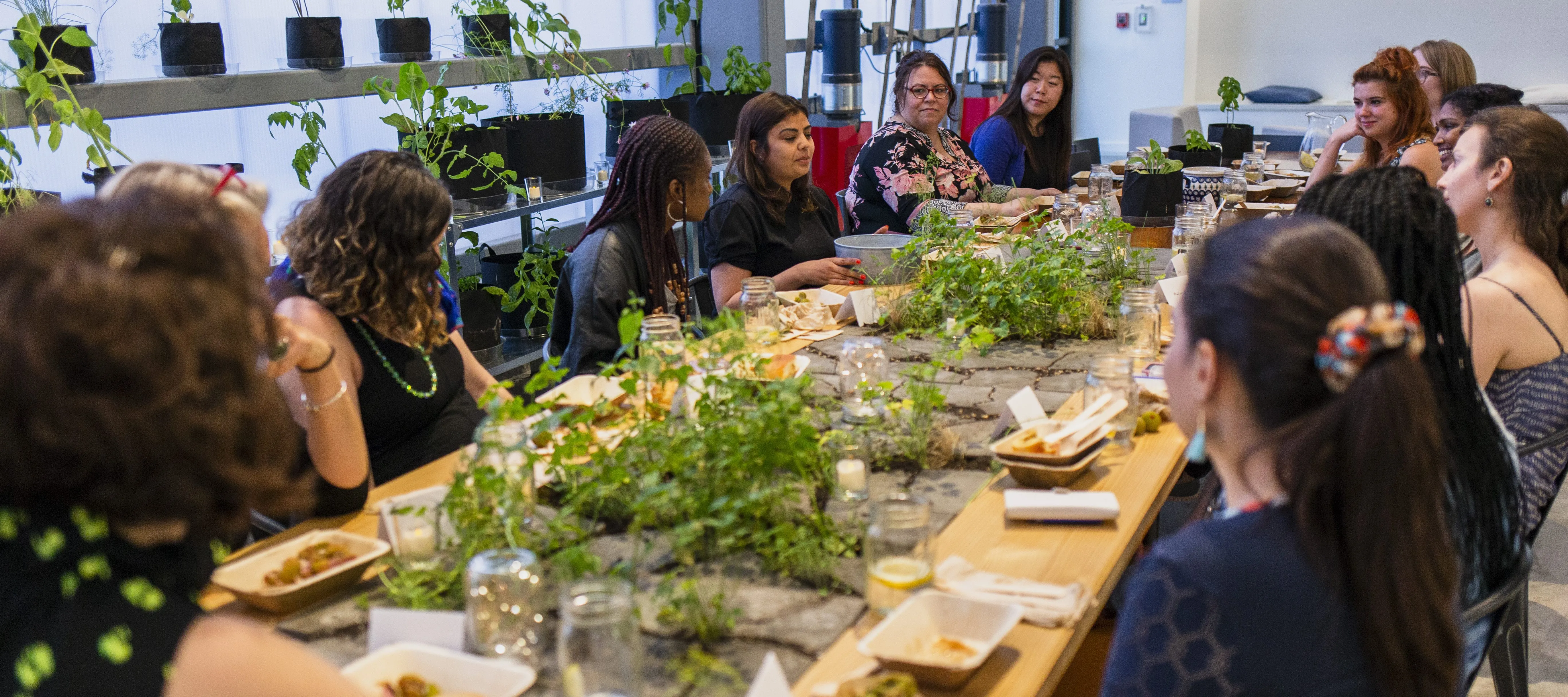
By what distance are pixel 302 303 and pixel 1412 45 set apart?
901 centimetres

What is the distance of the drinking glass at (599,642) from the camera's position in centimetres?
122

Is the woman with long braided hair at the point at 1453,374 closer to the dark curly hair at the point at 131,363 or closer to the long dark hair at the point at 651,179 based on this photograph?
the dark curly hair at the point at 131,363

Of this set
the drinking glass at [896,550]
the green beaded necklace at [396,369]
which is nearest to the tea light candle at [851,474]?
the drinking glass at [896,550]

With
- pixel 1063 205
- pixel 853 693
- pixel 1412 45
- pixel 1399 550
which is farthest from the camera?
pixel 1412 45

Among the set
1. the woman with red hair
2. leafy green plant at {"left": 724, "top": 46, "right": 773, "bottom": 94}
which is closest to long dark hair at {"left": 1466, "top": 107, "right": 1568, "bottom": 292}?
the woman with red hair

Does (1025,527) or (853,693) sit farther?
(1025,527)

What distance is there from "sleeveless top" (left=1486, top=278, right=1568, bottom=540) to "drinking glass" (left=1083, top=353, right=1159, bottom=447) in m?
0.68

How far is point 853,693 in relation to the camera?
125cm

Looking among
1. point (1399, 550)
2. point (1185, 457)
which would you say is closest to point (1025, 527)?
point (1185, 457)

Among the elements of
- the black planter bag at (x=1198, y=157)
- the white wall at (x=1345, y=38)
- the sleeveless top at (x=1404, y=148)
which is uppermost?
the white wall at (x=1345, y=38)

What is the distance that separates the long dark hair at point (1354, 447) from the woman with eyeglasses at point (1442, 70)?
4.57 metres

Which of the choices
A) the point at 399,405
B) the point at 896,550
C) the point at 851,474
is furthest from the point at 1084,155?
the point at 896,550

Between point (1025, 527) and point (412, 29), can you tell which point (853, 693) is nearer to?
point (1025, 527)

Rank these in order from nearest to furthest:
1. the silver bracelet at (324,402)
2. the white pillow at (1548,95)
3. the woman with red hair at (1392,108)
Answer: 1. the silver bracelet at (324,402)
2. the woman with red hair at (1392,108)
3. the white pillow at (1548,95)
